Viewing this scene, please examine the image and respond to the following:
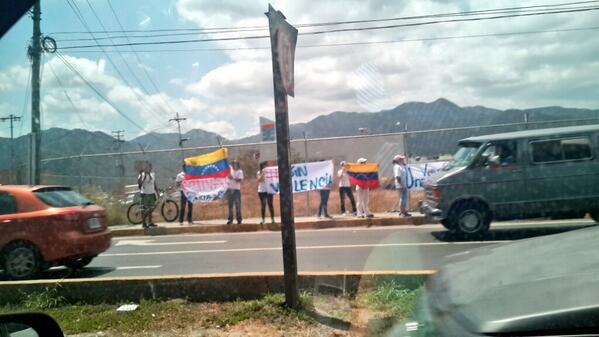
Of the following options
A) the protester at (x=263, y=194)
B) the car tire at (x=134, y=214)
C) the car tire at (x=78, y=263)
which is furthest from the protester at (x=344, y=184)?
the car tire at (x=78, y=263)

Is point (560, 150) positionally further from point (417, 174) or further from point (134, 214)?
point (134, 214)

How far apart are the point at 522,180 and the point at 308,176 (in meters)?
6.14

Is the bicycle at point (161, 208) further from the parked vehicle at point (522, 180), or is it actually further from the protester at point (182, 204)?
the parked vehicle at point (522, 180)

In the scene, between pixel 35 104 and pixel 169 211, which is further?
pixel 169 211

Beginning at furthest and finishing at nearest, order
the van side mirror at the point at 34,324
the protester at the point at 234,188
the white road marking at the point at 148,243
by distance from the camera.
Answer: the protester at the point at 234,188, the white road marking at the point at 148,243, the van side mirror at the point at 34,324

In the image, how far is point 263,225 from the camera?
13266mm

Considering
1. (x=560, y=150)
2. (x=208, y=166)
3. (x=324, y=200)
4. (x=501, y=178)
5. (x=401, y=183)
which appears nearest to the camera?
(x=560, y=150)

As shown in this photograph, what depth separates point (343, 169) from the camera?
13.5 metres

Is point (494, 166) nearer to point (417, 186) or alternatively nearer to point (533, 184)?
point (533, 184)

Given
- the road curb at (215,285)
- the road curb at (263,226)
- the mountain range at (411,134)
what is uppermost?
the mountain range at (411,134)

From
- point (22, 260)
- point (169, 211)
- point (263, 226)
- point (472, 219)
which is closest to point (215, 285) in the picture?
point (22, 260)

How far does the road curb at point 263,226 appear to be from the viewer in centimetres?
1246

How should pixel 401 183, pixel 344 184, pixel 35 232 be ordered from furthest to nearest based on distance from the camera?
pixel 344 184, pixel 401 183, pixel 35 232

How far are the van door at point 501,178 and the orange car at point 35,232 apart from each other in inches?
270
